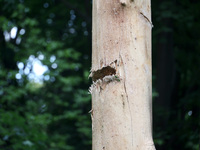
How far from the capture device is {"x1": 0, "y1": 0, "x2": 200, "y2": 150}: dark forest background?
5641 millimetres

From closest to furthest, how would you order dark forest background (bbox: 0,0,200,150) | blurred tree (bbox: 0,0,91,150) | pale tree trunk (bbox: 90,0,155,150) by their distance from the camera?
pale tree trunk (bbox: 90,0,155,150), blurred tree (bbox: 0,0,91,150), dark forest background (bbox: 0,0,200,150)

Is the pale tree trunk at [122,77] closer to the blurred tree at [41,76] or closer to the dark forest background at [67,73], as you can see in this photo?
the blurred tree at [41,76]

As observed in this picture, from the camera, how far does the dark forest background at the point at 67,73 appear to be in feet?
18.5

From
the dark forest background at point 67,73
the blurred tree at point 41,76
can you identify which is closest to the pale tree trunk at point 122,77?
the blurred tree at point 41,76

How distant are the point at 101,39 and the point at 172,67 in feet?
20.6

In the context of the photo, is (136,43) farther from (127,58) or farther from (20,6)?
(20,6)

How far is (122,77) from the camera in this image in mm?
1468

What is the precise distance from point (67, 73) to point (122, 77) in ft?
23.3

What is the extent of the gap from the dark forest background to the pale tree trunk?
3.34 m

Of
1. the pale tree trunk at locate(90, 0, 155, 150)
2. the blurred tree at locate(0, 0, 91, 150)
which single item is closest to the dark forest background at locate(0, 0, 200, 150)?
the blurred tree at locate(0, 0, 91, 150)

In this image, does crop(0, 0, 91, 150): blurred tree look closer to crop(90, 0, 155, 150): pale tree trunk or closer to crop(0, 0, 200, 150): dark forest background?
crop(0, 0, 200, 150): dark forest background

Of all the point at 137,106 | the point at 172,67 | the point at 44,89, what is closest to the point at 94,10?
the point at 137,106

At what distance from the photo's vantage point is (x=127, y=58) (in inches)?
57.9

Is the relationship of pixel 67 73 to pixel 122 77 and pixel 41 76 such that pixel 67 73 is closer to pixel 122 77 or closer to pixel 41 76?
pixel 41 76
